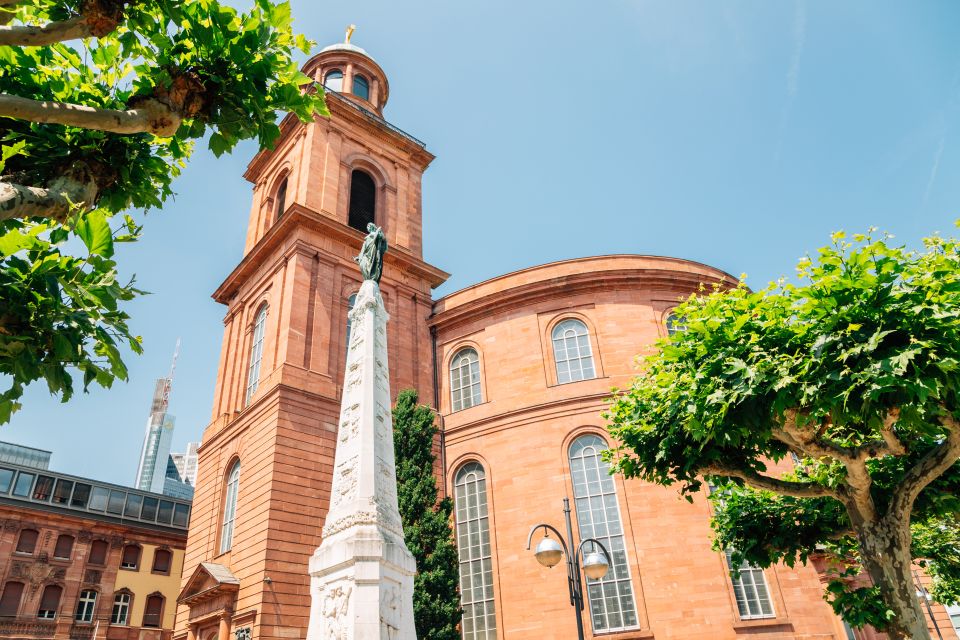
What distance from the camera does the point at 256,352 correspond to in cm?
2425

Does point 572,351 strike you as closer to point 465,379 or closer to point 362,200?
point 465,379

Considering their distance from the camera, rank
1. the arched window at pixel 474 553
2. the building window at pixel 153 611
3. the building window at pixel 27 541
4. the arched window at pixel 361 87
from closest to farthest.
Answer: the arched window at pixel 474 553 < the building window at pixel 27 541 < the arched window at pixel 361 87 < the building window at pixel 153 611

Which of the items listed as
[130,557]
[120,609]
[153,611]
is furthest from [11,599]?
[153,611]

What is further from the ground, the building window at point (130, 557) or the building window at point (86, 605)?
the building window at point (130, 557)

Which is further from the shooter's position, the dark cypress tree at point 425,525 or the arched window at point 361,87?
the arched window at point 361,87

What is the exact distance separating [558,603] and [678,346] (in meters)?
11.9

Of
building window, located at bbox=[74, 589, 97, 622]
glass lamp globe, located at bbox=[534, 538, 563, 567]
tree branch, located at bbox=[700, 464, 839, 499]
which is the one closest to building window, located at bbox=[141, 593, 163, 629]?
building window, located at bbox=[74, 589, 97, 622]

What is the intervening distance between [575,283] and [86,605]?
30.8m

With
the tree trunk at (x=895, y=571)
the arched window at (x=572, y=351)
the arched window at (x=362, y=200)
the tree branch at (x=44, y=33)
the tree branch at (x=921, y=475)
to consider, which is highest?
the arched window at (x=362, y=200)

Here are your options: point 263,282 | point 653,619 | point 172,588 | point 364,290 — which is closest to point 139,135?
point 364,290

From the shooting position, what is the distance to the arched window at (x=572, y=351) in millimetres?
22578

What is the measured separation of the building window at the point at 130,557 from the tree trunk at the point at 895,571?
38.0m

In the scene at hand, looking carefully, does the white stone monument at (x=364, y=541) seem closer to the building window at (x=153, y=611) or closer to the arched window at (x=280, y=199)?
the arched window at (x=280, y=199)

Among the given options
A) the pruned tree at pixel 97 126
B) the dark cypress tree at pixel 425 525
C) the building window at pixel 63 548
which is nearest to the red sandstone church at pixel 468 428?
the dark cypress tree at pixel 425 525
